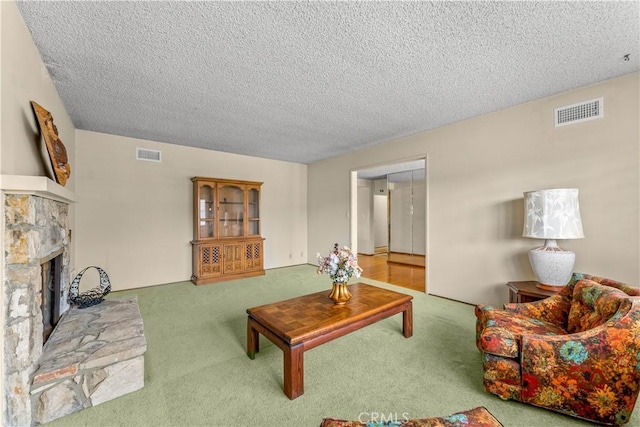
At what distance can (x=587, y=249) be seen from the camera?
2623mm

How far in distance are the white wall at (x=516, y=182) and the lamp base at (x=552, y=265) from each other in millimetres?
337

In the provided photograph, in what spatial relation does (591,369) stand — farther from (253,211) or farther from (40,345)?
(253,211)

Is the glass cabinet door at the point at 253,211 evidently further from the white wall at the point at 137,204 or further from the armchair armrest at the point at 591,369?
the armchair armrest at the point at 591,369

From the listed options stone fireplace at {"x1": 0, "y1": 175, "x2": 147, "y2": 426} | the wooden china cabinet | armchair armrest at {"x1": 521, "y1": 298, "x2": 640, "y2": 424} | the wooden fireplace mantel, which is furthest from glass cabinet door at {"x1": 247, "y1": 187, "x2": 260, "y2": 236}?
armchair armrest at {"x1": 521, "y1": 298, "x2": 640, "y2": 424}

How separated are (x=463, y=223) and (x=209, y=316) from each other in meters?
3.42

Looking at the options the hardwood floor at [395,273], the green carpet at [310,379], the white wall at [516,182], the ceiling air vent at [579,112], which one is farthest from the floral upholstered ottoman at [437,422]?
the hardwood floor at [395,273]

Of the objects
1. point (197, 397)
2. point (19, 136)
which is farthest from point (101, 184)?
point (197, 397)

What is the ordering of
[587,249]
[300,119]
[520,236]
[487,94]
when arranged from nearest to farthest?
[587,249] → [487,94] → [520,236] → [300,119]

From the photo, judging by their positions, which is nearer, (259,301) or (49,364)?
(49,364)

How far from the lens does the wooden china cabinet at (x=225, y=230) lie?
15.4ft

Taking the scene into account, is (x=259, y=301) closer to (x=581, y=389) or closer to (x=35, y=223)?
(x=35, y=223)

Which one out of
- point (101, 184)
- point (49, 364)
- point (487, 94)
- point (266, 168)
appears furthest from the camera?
point (266, 168)

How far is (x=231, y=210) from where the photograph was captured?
5152mm

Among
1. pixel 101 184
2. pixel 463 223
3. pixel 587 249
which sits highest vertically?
pixel 101 184
